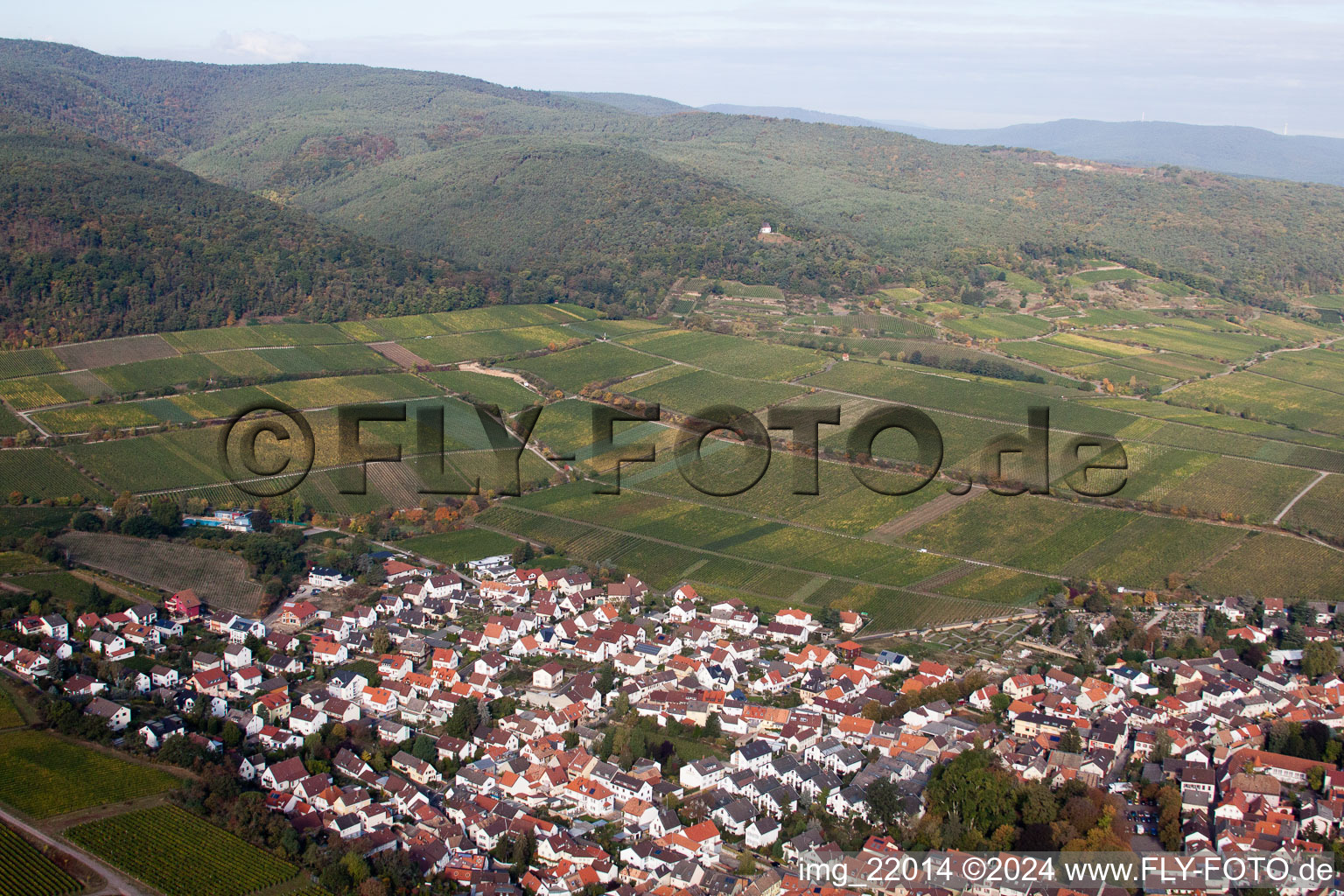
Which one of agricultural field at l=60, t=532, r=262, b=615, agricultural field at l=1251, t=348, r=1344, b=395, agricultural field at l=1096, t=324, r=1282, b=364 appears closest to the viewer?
agricultural field at l=60, t=532, r=262, b=615

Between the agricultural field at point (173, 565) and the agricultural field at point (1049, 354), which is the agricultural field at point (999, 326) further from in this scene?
the agricultural field at point (173, 565)

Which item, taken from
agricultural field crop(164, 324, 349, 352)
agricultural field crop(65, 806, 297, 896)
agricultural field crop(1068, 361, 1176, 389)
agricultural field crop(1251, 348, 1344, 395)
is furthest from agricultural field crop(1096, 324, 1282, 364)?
agricultural field crop(65, 806, 297, 896)

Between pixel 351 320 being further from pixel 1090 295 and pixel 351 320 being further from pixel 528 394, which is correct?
pixel 1090 295

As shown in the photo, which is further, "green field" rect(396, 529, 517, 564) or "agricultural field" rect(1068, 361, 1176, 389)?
"agricultural field" rect(1068, 361, 1176, 389)

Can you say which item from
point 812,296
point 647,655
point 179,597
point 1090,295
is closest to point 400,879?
point 647,655

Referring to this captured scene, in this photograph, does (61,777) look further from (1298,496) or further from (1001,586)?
(1298,496)

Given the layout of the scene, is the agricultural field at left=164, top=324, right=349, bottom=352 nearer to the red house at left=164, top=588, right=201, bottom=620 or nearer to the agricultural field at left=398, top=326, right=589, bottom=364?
the agricultural field at left=398, top=326, right=589, bottom=364

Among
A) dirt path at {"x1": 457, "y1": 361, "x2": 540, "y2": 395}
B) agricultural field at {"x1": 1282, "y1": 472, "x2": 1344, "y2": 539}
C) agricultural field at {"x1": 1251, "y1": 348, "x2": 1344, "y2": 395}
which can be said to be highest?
agricultural field at {"x1": 1251, "y1": 348, "x2": 1344, "y2": 395}

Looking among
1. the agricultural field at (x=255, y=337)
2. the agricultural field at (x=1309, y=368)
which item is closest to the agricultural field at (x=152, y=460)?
the agricultural field at (x=255, y=337)
